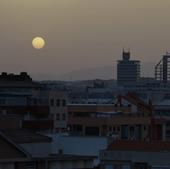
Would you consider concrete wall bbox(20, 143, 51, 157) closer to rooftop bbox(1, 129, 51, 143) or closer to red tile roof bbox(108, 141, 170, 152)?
rooftop bbox(1, 129, 51, 143)

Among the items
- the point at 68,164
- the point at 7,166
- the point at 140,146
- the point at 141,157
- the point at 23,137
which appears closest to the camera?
the point at 7,166

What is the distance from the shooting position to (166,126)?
8925 cm

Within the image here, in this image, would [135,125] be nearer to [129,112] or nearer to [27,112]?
[129,112]

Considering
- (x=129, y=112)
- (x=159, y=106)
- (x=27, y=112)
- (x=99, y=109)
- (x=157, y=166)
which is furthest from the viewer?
(x=159, y=106)

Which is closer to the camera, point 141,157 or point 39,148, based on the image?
point 39,148

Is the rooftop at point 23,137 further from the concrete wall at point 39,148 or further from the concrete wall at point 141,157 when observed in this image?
the concrete wall at point 141,157

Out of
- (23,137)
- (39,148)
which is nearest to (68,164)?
(23,137)

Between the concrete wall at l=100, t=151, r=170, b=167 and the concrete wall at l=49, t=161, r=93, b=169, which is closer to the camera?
the concrete wall at l=49, t=161, r=93, b=169

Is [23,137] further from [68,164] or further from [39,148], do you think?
[68,164]

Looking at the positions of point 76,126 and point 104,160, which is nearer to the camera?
point 104,160

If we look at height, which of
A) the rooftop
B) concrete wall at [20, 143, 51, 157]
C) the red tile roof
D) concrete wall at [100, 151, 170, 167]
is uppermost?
the rooftop

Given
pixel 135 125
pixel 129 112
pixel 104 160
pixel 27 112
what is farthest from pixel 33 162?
pixel 129 112

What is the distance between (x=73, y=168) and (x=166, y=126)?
73782mm

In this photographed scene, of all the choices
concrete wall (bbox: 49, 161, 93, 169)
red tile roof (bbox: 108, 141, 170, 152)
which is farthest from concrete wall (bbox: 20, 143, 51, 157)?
red tile roof (bbox: 108, 141, 170, 152)
